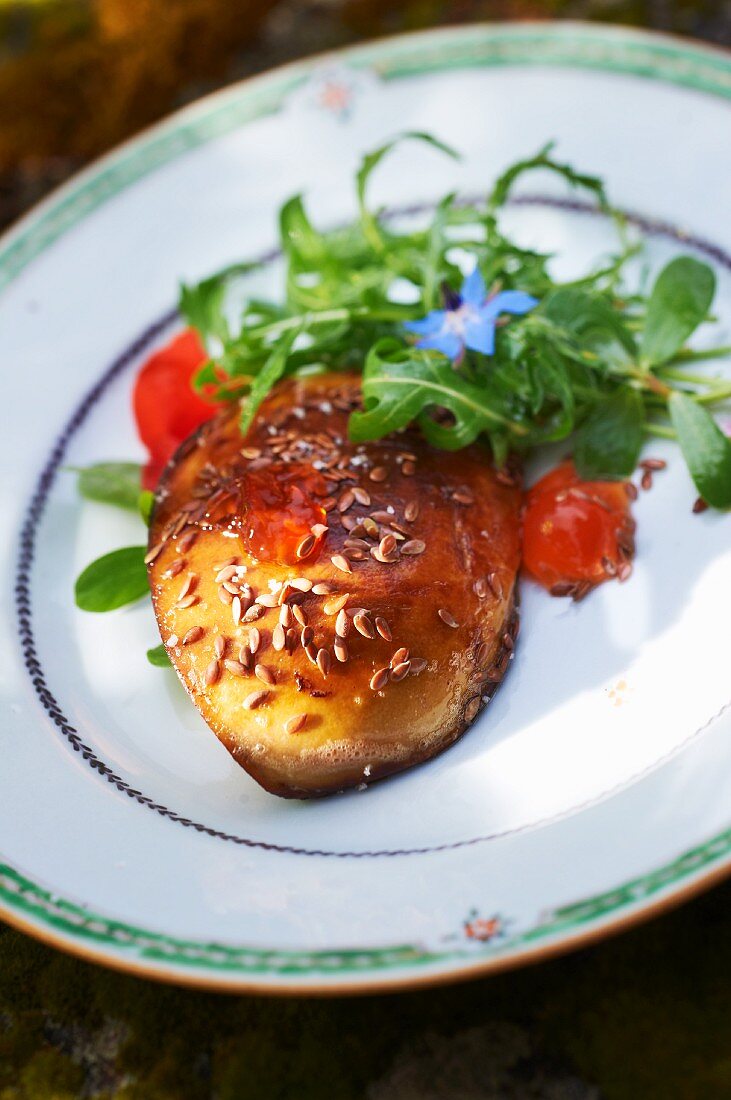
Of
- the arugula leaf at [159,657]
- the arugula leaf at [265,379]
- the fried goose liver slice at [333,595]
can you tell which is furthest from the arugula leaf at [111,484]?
the arugula leaf at [159,657]

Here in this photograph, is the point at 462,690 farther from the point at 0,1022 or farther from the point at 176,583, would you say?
the point at 0,1022

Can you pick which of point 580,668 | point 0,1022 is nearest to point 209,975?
point 0,1022

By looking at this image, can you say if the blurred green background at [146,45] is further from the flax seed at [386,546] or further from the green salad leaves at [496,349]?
the flax seed at [386,546]

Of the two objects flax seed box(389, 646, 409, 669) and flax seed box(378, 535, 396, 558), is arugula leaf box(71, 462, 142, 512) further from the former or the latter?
flax seed box(389, 646, 409, 669)

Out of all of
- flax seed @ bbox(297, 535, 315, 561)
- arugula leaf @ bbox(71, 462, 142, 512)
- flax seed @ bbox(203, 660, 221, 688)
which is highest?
arugula leaf @ bbox(71, 462, 142, 512)

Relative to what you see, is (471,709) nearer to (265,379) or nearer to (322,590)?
(322,590)

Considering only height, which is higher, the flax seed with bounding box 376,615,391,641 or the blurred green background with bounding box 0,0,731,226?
the blurred green background with bounding box 0,0,731,226

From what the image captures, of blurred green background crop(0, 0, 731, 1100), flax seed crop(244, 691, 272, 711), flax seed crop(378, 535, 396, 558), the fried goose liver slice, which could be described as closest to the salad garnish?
the fried goose liver slice

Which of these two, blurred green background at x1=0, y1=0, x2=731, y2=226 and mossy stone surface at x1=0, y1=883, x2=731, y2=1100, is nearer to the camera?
mossy stone surface at x1=0, y1=883, x2=731, y2=1100
